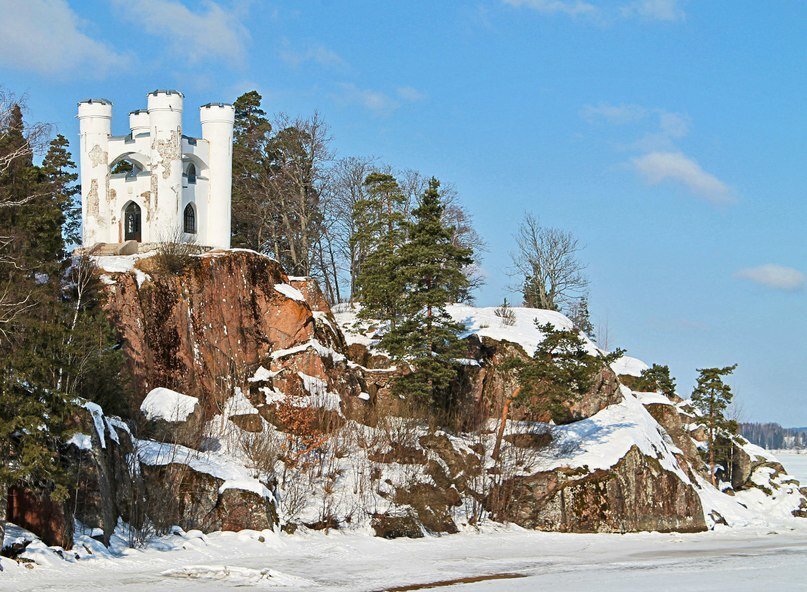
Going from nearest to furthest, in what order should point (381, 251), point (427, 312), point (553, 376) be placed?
point (553, 376) < point (427, 312) < point (381, 251)

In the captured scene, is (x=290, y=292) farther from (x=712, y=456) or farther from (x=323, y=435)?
(x=712, y=456)

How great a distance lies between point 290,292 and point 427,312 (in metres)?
5.15

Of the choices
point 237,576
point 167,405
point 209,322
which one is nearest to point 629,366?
point 209,322

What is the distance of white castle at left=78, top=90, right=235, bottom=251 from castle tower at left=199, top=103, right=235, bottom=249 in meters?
0.04

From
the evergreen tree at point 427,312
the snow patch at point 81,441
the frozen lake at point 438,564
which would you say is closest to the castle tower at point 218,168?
the evergreen tree at point 427,312

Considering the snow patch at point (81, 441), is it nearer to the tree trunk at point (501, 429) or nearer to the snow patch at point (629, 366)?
the tree trunk at point (501, 429)

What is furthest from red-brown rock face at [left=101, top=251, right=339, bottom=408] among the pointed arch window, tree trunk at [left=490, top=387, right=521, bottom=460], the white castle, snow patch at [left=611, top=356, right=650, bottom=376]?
snow patch at [left=611, top=356, right=650, bottom=376]

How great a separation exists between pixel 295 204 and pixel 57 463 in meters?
32.3

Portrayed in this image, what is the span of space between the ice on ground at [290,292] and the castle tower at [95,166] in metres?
7.90

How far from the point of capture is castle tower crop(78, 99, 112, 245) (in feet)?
136

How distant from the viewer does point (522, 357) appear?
40125 millimetres

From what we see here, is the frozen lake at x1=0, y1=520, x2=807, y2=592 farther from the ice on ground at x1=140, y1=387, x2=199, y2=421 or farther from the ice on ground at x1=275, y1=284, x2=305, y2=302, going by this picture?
the ice on ground at x1=275, y1=284, x2=305, y2=302

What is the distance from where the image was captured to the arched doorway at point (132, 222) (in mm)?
41750

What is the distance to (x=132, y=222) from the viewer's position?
1649 inches
